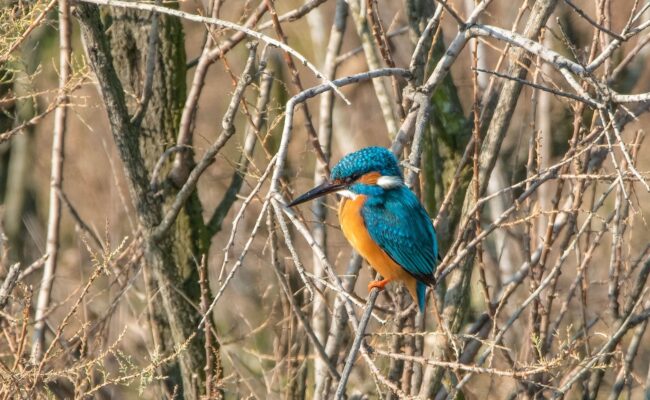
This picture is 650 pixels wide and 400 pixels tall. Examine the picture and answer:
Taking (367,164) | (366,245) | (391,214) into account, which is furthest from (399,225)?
(367,164)

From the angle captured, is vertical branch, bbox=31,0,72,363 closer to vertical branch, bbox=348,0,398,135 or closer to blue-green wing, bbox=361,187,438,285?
vertical branch, bbox=348,0,398,135

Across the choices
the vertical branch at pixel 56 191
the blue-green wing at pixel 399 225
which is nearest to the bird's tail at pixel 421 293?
the blue-green wing at pixel 399 225

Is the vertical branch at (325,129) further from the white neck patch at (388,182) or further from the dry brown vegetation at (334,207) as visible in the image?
the white neck patch at (388,182)

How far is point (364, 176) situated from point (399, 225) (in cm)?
25

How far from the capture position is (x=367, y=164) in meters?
3.96

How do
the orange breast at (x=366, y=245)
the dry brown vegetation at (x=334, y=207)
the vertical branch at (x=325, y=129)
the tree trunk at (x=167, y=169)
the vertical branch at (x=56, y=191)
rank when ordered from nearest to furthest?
1. the dry brown vegetation at (x=334, y=207)
2. the orange breast at (x=366, y=245)
3. the vertical branch at (x=56, y=191)
4. the tree trunk at (x=167, y=169)
5. the vertical branch at (x=325, y=129)

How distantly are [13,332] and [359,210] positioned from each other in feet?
5.38

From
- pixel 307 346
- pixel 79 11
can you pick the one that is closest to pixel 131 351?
pixel 307 346

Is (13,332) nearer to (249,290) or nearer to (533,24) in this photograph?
(533,24)

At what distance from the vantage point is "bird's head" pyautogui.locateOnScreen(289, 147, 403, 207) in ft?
12.9

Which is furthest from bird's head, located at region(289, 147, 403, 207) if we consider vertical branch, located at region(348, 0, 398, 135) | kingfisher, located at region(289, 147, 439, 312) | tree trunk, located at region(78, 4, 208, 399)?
tree trunk, located at region(78, 4, 208, 399)

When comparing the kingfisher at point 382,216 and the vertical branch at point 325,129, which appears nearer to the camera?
the kingfisher at point 382,216

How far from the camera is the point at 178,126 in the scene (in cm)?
500

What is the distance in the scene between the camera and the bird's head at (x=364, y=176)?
12.9 ft
